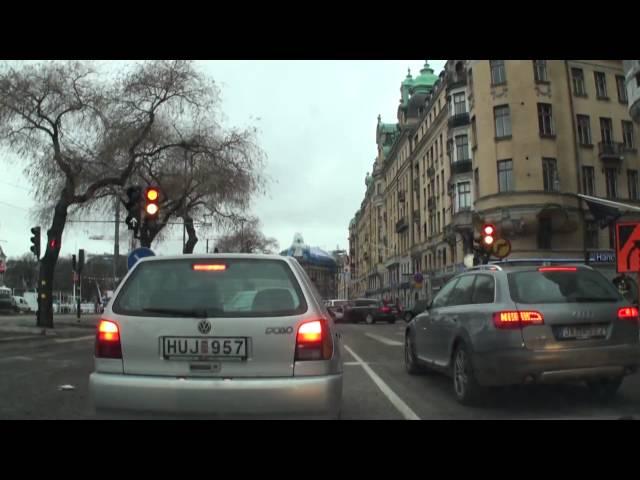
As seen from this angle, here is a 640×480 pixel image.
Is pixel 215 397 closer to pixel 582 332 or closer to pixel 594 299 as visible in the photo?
pixel 582 332

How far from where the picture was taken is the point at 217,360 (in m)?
4.02

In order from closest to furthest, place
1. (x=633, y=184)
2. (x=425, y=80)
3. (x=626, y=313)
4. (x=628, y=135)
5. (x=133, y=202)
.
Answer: (x=626, y=313) → (x=133, y=202) → (x=633, y=184) → (x=628, y=135) → (x=425, y=80)

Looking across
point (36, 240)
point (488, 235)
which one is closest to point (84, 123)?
point (36, 240)

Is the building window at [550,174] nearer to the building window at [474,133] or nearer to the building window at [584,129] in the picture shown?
the building window at [584,129]

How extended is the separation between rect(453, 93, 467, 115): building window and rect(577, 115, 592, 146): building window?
773 centimetres

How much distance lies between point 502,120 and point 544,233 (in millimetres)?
7617

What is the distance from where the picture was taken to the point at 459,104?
41594 mm

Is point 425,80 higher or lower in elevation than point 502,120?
higher

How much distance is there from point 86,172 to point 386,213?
58311 millimetres

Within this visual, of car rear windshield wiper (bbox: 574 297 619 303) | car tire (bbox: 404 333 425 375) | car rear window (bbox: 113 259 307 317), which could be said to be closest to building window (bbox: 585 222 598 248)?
car tire (bbox: 404 333 425 375)

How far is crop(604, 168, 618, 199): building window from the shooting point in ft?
122

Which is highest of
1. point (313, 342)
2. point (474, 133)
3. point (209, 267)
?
point (474, 133)

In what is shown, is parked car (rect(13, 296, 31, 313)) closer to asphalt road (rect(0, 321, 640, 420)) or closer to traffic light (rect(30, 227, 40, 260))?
traffic light (rect(30, 227, 40, 260))

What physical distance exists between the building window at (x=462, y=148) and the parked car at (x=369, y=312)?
42.1 feet
